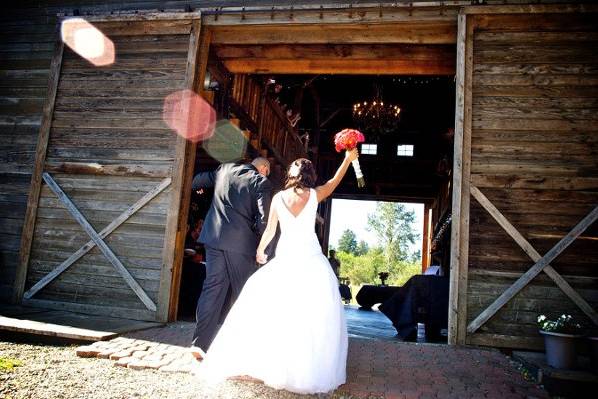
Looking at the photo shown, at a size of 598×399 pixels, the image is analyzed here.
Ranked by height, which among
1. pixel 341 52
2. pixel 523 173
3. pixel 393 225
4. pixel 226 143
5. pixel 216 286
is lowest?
pixel 216 286

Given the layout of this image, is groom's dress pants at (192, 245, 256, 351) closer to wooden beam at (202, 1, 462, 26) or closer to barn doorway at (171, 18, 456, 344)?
barn doorway at (171, 18, 456, 344)

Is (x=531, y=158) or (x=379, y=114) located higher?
(x=379, y=114)

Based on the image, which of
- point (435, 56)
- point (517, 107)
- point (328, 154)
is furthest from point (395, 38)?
point (328, 154)

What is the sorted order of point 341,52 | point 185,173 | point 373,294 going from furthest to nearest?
point 373,294 < point 341,52 < point 185,173

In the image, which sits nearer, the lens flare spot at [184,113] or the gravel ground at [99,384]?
the gravel ground at [99,384]

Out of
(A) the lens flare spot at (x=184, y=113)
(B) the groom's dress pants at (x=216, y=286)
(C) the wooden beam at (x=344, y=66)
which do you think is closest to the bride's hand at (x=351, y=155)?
(B) the groom's dress pants at (x=216, y=286)

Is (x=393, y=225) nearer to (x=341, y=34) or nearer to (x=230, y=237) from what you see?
(x=341, y=34)

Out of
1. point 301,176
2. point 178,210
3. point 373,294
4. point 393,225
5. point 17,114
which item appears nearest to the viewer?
point 301,176

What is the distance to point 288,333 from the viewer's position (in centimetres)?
306

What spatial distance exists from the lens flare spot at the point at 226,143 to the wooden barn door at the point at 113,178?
1908 mm

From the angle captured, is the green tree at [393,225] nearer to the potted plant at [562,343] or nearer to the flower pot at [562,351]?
the potted plant at [562,343]

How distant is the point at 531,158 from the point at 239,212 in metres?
3.72

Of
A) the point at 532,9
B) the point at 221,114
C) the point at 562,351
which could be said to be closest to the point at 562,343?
the point at 562,351

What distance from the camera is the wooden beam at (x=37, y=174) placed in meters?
6.03
